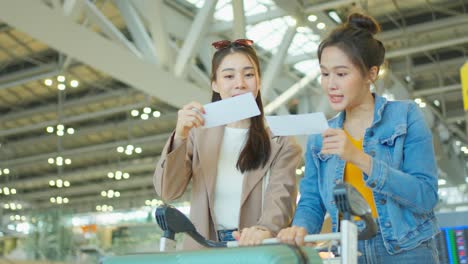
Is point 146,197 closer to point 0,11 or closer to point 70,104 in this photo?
point 70,104

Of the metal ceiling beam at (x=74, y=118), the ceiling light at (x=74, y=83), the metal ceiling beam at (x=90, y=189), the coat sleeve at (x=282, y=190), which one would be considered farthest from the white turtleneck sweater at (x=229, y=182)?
the metal ceiling beam at (x=90, y=189)

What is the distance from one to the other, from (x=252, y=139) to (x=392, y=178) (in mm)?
806

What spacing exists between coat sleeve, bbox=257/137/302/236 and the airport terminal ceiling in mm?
1475

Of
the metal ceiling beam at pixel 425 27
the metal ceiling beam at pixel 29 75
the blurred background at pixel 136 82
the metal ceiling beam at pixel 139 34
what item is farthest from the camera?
the metal ceiling beam at pixel 29 75

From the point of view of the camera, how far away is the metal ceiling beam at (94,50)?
7.48 metres

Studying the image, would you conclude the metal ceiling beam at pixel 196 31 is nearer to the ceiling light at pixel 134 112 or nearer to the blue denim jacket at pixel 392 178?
the blue denim jacket at pixel 392 178

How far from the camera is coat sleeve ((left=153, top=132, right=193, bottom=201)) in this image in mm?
2510

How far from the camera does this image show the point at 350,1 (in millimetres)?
11258

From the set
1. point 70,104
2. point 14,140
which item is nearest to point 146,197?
point 14,140

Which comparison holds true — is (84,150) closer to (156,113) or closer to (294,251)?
(156,113)

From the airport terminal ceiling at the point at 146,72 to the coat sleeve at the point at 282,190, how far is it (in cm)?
147

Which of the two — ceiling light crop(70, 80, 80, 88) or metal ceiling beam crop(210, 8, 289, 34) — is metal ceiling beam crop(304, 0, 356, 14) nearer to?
metal ceiling beam crop(210, 8, 289, 34)

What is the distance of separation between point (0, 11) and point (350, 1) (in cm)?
608

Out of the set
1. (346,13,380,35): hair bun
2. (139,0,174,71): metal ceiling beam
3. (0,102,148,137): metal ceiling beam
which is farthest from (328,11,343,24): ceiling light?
(346,13,380,35): hair bun
